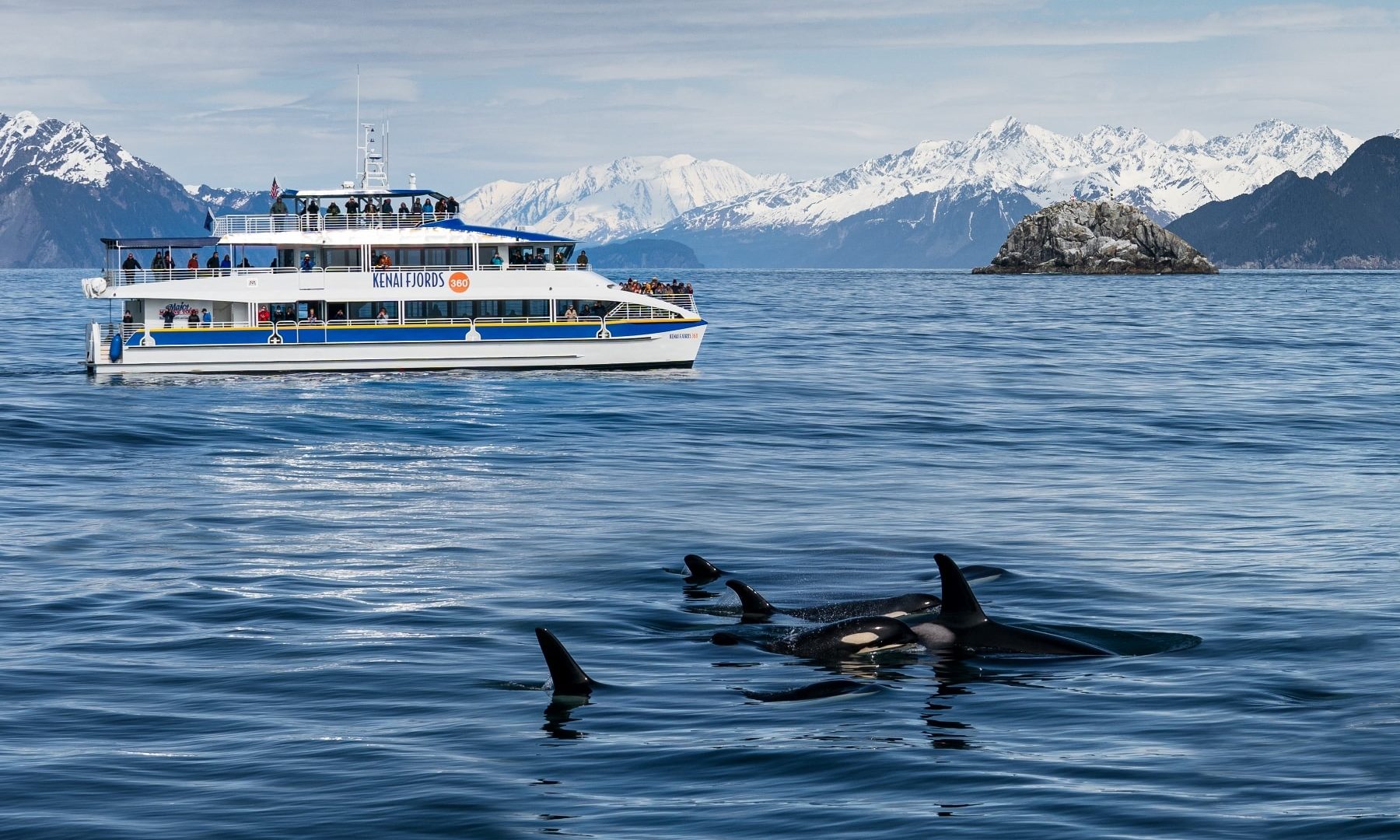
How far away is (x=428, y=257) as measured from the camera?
64875 millimetres

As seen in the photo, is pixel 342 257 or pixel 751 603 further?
pixel 342 257

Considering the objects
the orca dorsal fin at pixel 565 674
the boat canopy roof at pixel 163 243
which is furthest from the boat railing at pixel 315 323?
the orca dorsal fin at pixel 565 674

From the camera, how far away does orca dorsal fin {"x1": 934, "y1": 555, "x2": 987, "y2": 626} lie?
17500 mm

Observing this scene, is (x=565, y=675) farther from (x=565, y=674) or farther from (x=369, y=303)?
(x=369, y=303)

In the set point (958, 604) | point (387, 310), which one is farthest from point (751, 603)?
point (387, 310)

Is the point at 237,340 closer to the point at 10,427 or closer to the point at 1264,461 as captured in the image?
the point at 10,427

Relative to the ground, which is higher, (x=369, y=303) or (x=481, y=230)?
(x=481, y=230)

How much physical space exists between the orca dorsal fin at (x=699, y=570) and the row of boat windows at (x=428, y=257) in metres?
43.1

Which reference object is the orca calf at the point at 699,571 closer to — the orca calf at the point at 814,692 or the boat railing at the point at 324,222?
the orca calf at the point at 814,692

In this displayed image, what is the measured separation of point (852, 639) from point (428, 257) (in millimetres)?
49936

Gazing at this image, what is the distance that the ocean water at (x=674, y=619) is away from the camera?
13.0 meters

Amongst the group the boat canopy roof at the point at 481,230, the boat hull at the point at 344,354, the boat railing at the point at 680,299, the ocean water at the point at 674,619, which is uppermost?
the boat canopy roof at the point at 481,230

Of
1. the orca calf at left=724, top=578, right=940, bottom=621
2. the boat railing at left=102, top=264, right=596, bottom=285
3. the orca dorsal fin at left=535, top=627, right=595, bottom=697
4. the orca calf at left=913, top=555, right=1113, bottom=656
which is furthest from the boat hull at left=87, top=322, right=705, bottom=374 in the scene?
the orca dorsal fin at left=535, top=627, right=595, bottom=697

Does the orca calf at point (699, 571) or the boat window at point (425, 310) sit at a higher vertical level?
the boat window at point (425, 310)
